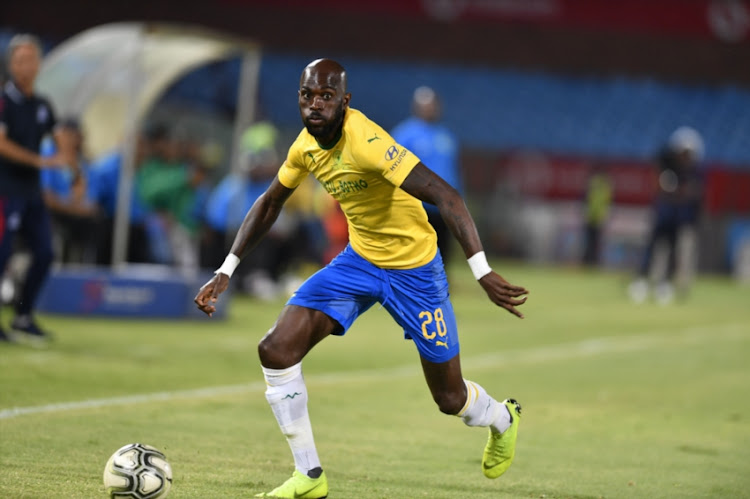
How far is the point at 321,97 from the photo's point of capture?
585cm

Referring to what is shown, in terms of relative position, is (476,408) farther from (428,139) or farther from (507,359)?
Result: (428,139)

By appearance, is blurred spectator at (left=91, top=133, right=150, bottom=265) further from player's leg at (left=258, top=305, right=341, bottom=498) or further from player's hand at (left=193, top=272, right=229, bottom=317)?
player's leg at (left=258, top=305, right=341, bottom=498)

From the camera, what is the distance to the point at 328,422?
8.56 m

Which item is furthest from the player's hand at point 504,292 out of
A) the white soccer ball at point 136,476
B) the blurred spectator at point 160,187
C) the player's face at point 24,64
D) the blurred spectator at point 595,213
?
the blurred spectator at point 595,213

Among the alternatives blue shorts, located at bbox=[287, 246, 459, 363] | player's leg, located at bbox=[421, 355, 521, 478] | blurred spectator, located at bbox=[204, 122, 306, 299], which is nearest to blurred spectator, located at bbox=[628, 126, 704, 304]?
blurred spectator, located at bbox=[204, 122, 306, 299]

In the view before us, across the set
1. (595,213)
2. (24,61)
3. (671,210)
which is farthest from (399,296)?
(595,213)

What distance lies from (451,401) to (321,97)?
1727mm

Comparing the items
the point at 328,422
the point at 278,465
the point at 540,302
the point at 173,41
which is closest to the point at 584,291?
the point at 540,302

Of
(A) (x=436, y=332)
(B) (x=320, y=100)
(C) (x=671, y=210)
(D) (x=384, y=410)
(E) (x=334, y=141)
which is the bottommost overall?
(D) (x=384, y=410)

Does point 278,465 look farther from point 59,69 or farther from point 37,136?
point 59,69

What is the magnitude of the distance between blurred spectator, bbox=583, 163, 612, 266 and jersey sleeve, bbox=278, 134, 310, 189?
23242mm

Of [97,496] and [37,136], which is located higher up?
[37,136]

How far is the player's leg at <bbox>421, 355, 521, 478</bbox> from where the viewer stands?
6.25 metres

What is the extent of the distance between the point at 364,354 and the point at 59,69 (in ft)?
22.6
